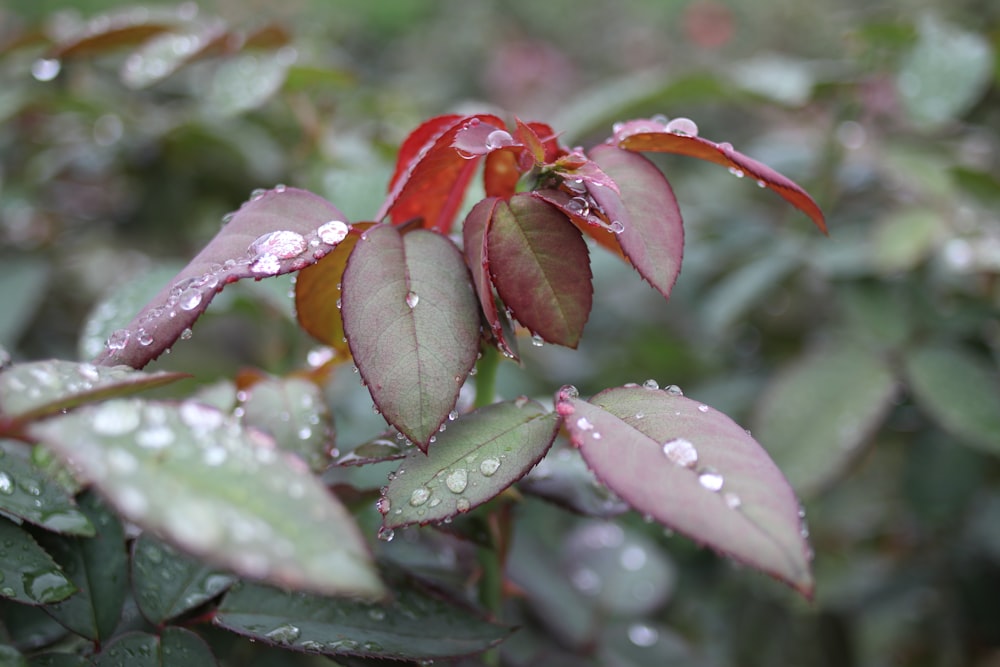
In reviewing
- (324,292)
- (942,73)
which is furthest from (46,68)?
(942,73)

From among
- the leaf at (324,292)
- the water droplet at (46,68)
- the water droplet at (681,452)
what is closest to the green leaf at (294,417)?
the leaf at (324,292)

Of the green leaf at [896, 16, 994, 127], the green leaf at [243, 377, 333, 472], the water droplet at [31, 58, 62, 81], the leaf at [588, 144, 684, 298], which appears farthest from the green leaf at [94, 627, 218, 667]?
the green leaf at [896, 16, 994, 127]

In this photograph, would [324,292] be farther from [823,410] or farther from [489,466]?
[823,410]

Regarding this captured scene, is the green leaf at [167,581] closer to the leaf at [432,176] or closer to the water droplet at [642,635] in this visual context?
the leaf at [432,176]

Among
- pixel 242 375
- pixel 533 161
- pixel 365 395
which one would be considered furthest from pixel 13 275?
pixel 533 161

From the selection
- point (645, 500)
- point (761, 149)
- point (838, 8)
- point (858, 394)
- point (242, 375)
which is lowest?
point (838, 8)

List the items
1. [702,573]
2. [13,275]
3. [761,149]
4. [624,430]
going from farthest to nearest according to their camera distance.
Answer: [761,149]
[702,573]
[13,275]
[624,430]

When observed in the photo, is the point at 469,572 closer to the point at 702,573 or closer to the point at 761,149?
the point at 702,573
